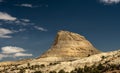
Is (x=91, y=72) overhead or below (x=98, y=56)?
below

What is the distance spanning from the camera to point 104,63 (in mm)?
162375

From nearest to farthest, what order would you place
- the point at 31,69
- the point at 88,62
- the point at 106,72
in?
the point at 106,72, the point at 88,62, the point at 31,69

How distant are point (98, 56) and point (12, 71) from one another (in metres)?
54.0

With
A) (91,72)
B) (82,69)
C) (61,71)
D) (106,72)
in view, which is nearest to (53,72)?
(61,71)

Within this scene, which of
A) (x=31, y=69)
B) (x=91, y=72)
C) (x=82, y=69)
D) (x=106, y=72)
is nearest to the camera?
(x=106, y=72)

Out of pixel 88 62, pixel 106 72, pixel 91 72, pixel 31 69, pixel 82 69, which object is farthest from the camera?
pixel 31 69

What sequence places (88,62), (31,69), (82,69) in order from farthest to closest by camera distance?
(31,69), (88,62), (82,69)

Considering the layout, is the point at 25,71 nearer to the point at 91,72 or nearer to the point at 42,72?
the point at 42,72

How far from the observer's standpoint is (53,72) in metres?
169

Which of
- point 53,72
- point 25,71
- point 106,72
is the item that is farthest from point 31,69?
point 106,72

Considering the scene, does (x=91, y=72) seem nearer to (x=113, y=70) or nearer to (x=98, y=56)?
(x=113, y=70)

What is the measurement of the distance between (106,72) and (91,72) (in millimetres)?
12054

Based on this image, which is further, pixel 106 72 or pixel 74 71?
pixel 74 71

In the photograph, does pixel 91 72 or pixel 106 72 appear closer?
pixel 106 72
